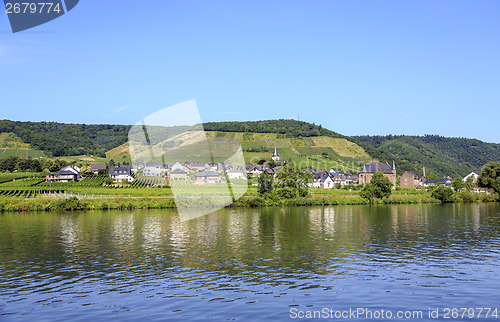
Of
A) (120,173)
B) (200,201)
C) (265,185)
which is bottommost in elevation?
(200,201)

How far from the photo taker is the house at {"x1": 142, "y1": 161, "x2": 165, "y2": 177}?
147525 mm

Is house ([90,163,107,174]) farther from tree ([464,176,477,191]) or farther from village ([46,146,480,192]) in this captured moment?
tree ([464,176,477,191])

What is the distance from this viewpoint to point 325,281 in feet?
70.3

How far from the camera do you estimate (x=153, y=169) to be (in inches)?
6038

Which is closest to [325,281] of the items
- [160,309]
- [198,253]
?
[160,309]

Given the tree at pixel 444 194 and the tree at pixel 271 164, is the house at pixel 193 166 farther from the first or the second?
the tree at pixel 444 194

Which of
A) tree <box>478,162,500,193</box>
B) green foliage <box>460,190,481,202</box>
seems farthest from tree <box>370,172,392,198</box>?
tree <box>478,162,500,193</box>

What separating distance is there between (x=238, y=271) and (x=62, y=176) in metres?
122

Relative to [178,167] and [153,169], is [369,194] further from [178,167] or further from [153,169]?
[153,169]

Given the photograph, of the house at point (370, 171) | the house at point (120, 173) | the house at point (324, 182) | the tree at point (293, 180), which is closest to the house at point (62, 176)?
the house at point (120, 173)

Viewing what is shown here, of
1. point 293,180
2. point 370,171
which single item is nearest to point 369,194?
point 293,180

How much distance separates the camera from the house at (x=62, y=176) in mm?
130375

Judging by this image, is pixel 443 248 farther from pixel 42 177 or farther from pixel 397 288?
pixel 42 177

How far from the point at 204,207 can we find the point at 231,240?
39179 millimetres
